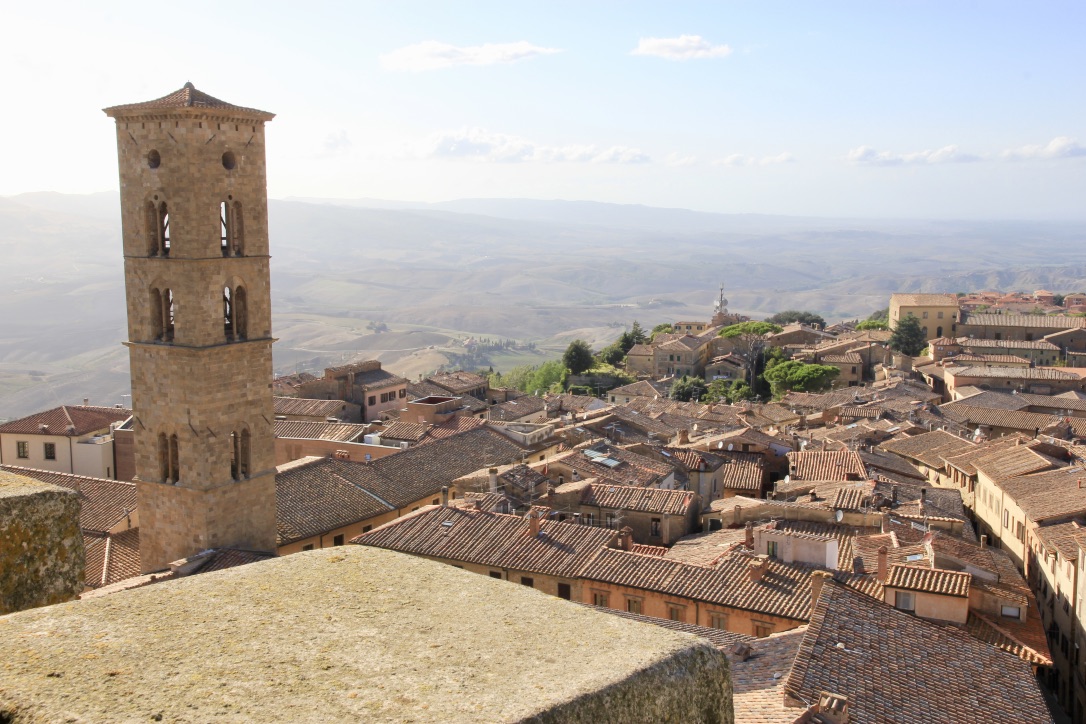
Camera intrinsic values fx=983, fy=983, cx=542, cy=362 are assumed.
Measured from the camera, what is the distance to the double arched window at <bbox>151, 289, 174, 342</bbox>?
22781mm

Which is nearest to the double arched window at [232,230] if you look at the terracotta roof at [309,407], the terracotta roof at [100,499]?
the terracotta roof at [100,499]

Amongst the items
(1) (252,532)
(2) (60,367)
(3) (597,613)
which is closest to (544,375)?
(1) (252,532)

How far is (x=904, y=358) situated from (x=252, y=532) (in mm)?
56617

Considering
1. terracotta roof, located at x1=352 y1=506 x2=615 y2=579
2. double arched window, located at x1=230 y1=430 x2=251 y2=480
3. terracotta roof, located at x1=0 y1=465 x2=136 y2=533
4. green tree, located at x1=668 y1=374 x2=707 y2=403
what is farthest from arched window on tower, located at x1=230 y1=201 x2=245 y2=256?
green tree, located at x1=668 y1=374 x2=707 y2=403

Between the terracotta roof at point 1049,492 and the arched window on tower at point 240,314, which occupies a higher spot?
the arched window on tower at point 240,314

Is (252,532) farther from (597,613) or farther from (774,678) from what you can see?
(597,613)

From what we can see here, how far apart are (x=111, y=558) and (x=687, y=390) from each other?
51024mm

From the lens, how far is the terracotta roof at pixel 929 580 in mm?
17703

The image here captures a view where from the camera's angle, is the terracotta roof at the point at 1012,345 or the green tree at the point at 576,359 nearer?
the terracotta roof at the point at 1012,345

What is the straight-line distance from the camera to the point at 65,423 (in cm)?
3869

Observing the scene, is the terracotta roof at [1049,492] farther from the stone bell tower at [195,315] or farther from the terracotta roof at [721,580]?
the stone bell tower at [195,315]

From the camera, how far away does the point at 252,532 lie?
23906mm

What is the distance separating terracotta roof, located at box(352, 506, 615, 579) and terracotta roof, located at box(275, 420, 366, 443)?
1753cm

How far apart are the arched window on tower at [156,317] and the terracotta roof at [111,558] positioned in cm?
547
